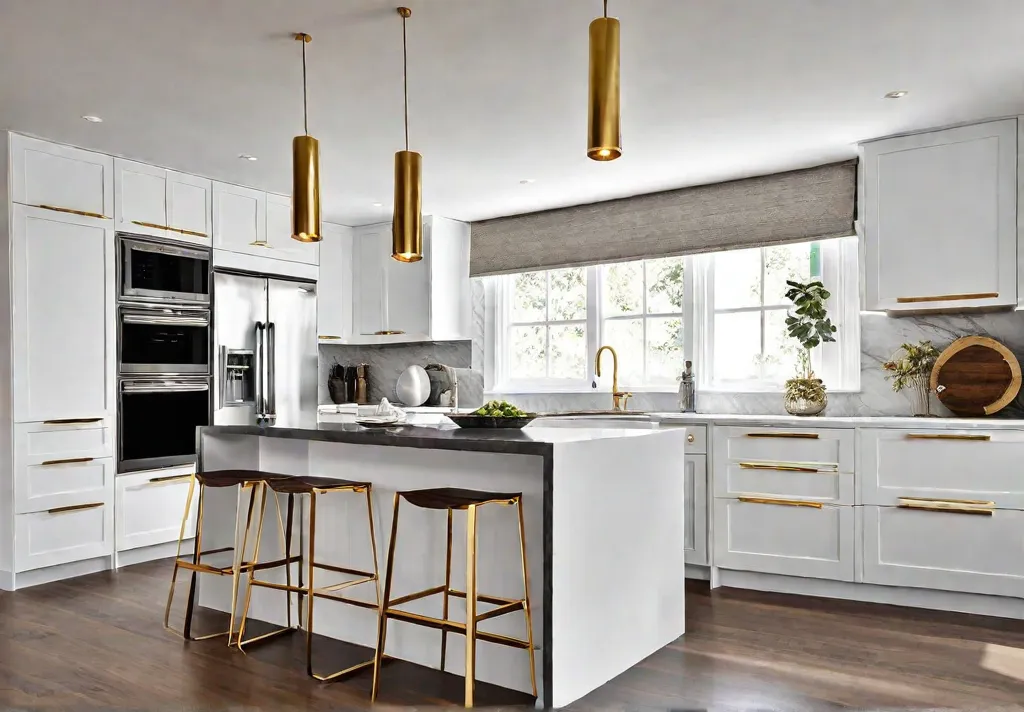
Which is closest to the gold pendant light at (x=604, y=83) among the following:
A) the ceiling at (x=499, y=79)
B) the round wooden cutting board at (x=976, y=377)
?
the ceiling at (x=499, y=79)

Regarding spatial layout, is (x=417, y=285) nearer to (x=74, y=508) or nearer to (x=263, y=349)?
(x=263, y=349)

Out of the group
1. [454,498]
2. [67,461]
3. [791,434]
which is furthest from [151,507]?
[791,434]

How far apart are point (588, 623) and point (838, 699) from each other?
2.88 feet

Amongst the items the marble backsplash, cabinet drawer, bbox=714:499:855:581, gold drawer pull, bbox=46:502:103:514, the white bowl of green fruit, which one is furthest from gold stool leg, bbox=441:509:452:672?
the marble backsplash

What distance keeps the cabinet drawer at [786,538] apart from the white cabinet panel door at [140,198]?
376cm

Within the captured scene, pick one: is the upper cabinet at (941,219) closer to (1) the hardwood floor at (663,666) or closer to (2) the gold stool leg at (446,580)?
(1) the hardwood floor at (663,666)

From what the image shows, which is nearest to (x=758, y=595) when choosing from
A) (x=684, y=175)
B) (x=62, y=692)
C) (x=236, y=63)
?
(x=684, y=175)

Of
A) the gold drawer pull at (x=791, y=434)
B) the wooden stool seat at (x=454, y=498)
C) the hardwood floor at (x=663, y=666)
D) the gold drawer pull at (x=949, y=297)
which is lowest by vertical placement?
the hardwood floor at (x=663, y=666)

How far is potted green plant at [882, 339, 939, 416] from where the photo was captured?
14.3 feet

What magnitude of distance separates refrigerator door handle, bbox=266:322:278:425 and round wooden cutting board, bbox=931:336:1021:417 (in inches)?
163

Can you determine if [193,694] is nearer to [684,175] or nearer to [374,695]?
[374,695]

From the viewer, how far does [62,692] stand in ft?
9.05

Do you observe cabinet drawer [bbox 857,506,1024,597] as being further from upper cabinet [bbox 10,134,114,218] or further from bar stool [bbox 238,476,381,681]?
upper cabinet [bbox 10,134,114,218]

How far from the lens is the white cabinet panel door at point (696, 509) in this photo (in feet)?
14.5
